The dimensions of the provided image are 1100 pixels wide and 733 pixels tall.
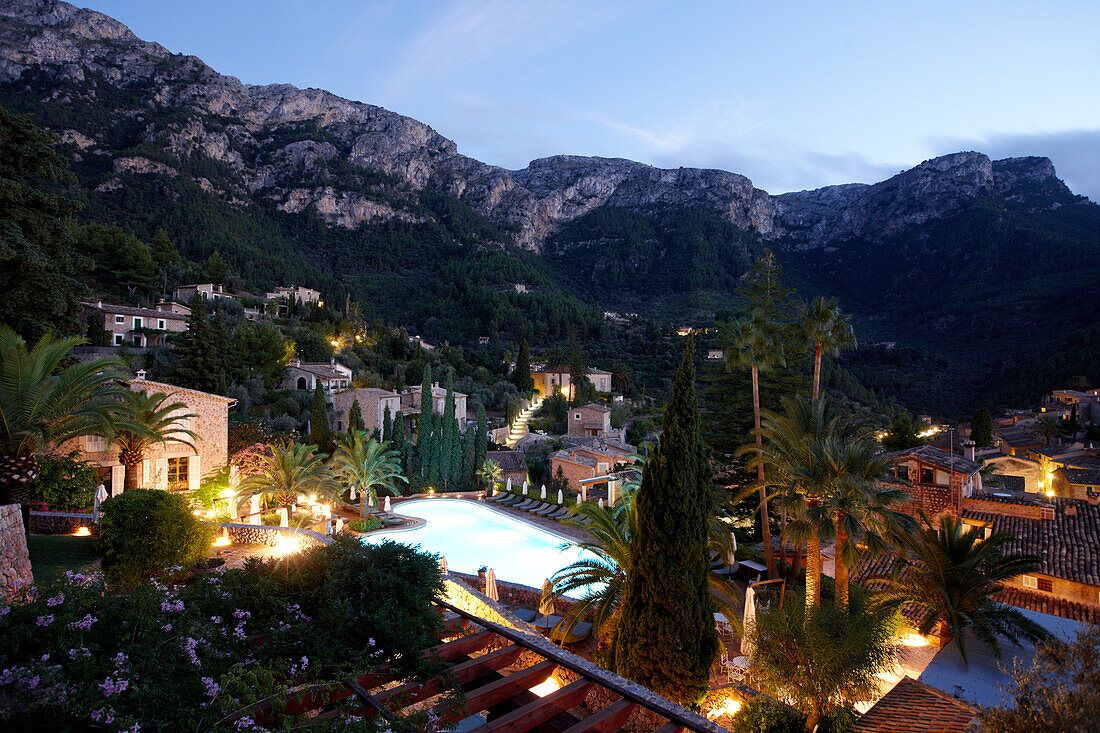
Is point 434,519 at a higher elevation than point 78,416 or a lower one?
lower

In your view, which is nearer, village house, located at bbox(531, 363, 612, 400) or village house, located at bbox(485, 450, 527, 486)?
village house, located at bbox(485, 450, 527, 486)

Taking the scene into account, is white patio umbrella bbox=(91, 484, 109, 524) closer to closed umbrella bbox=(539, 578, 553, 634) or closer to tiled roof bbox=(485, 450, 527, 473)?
closed umbrella bbox=(539, 578, 553, 634)

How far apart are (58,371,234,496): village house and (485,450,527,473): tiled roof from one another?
47.1ft

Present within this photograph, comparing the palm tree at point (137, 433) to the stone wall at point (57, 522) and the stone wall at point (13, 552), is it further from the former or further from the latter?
the stone wall at point (13, 552)

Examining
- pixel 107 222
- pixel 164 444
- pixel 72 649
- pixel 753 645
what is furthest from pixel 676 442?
pixel 107 222

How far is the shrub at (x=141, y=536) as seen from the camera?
24.6 feet

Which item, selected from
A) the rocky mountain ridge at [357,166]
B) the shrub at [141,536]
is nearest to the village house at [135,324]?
the shrub at [141,536]

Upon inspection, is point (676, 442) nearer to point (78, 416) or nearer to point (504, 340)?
point (78, 416)

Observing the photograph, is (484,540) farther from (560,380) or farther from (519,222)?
(519,222)

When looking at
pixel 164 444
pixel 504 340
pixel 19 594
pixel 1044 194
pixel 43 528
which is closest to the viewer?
pixel 19 594

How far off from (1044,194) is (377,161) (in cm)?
11373

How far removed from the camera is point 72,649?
293 cm

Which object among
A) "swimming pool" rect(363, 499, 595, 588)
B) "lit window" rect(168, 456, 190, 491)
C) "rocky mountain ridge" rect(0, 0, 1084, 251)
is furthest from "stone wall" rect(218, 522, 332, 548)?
"rocky mountain ridge" rect(0, 0, 1084, 251)

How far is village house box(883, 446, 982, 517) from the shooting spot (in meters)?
16.4
